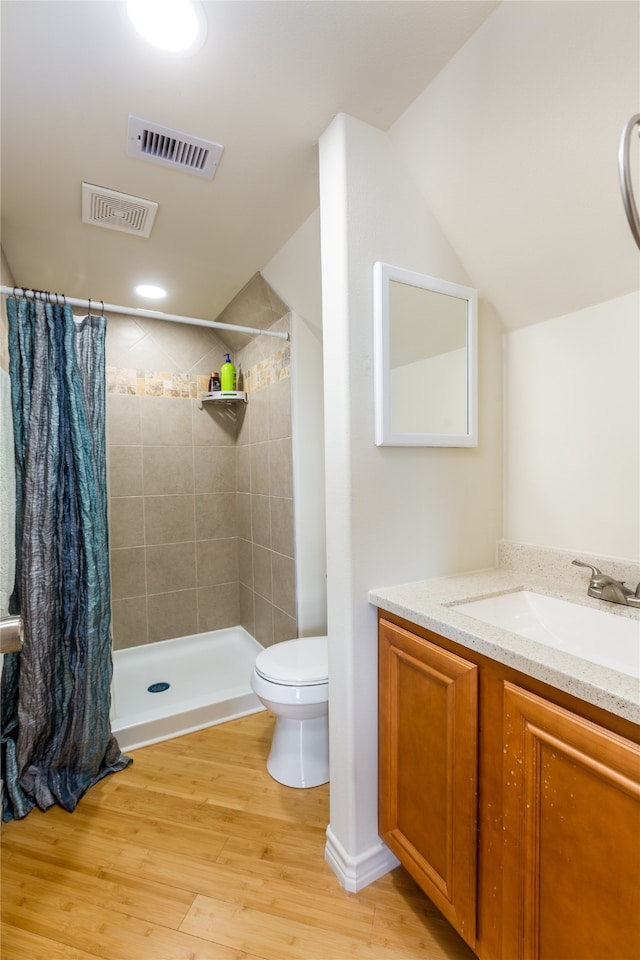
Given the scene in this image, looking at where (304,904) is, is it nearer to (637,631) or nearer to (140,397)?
(637,631)

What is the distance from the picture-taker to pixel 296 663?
1.84 m

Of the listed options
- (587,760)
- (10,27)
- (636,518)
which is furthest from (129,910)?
(10,27)

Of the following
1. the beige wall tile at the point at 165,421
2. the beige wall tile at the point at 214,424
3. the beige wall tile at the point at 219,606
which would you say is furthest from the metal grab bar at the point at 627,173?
the beige wall tile at the point at 219,606

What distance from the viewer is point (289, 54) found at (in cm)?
112

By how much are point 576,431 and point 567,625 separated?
62 centimetres

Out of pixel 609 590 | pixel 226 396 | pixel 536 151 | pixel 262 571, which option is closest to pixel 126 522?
pixel 262 571

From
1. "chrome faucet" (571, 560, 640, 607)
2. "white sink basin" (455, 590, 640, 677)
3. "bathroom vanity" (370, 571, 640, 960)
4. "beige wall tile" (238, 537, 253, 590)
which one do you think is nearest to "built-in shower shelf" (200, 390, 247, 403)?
"beige wall tile" (238, 537, 253, 590)

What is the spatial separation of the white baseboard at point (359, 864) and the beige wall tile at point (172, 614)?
75.0 inches

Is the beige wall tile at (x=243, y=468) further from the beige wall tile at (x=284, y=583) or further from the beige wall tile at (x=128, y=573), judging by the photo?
the beige wall tile at (x=128, y=573)

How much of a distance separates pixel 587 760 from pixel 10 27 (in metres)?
2.01

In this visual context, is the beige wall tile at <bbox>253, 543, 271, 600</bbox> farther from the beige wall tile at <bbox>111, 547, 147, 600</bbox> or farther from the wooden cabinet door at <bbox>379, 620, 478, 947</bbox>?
the wooden cabinet door at <bbox>379, 620, 478, 947</bbox>

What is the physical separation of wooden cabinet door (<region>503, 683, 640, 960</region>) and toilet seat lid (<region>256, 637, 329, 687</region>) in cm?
94

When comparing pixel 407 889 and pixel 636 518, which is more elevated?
pixel 636 518

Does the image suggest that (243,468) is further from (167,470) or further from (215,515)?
(167,470)
